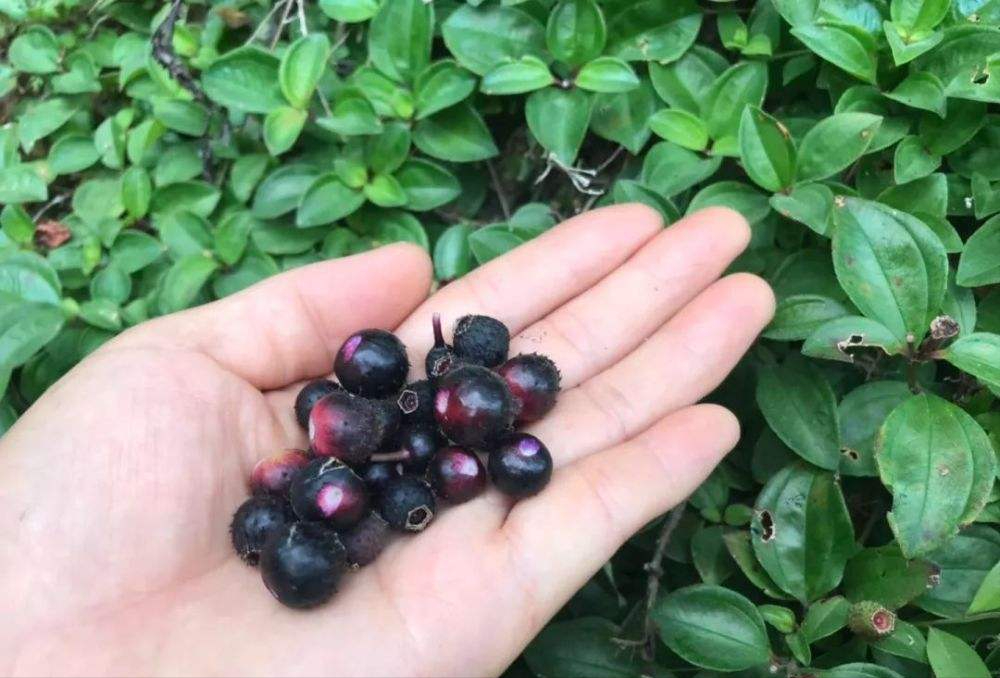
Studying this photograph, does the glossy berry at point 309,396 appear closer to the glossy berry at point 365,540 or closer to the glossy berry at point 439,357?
the glossy berry at point 439,357

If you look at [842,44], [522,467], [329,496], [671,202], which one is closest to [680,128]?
[671,202]

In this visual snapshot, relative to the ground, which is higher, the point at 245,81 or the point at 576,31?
the point at 576,31

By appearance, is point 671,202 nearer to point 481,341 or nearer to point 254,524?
point 481,341

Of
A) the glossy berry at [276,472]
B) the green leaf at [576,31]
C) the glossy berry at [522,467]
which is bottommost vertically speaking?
the glossy berry at [276,472]

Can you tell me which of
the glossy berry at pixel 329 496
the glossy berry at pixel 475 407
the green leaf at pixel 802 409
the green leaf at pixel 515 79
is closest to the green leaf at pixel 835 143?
the green leaf at pixel 802 409

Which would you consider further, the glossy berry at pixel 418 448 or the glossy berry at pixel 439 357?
the glossy berry at pixel 439 357

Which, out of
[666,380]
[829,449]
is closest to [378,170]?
[666,380]

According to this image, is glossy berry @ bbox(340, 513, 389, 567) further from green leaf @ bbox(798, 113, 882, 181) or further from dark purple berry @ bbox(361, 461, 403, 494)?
green leaf @ bbox(798, 113, 882, 181)
